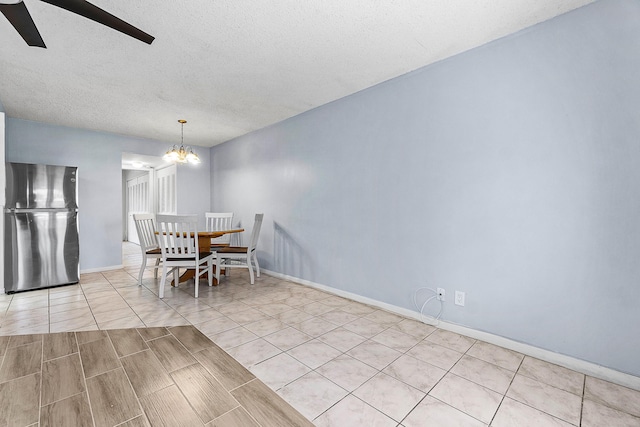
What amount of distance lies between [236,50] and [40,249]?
365 centimetres

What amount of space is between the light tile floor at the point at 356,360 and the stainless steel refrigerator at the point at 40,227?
0.33 meters

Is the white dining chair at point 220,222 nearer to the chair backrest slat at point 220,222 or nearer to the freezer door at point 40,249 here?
the chair backrest slat at point 220,222

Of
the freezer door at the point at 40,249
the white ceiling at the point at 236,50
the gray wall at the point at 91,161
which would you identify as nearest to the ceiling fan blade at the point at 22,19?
the white ceiling at the point at 236,50

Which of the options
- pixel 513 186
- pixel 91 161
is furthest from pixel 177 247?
pixel 513 186

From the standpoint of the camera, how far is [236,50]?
7.55 ft

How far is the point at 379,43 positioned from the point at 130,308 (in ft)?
11.4

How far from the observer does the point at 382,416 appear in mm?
1429

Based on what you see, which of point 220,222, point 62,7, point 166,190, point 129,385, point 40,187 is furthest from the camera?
point 166,190

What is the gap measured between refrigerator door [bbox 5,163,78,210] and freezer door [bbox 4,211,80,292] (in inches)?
4.6

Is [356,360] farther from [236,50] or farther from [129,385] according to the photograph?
[236,50]

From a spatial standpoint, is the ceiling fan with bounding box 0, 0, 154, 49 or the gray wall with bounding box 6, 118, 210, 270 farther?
the gray wall with bounding box 6, 118, 210, 270

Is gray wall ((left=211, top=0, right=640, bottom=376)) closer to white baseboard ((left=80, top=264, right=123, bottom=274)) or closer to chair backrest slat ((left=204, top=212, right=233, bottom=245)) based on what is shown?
chair backrest slat ((left=204, top=212, right=233, bottom=245))

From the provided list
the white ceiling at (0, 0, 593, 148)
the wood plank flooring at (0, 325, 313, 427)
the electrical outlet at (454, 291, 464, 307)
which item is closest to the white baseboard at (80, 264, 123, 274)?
the white ceiling at (0, 0, 593, 148)

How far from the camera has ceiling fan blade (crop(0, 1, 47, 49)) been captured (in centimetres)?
123
